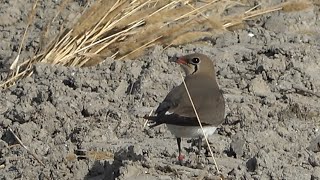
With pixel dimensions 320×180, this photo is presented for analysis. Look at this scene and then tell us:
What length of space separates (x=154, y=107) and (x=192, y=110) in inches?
49.4

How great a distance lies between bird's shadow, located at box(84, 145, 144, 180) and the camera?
6515mm

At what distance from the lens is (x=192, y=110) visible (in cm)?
683

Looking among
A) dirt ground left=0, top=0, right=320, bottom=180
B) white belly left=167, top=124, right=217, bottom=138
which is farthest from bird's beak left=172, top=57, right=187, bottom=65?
white belly left=167, top=124, right=217, bottom=138

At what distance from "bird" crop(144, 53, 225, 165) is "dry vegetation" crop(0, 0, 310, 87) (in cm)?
154

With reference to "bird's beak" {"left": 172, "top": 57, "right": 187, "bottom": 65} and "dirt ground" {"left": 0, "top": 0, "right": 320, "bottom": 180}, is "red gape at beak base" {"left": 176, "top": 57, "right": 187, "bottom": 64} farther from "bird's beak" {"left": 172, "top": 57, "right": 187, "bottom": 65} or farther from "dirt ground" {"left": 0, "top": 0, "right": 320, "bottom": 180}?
"dirt ground" {"left": 0, "top": 0, "right": 320, "bottom": 180}

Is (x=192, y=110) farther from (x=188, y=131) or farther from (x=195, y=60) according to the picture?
(x=195, y=60)

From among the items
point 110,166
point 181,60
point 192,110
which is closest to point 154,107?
point 181,60

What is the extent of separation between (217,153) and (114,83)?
1.73m

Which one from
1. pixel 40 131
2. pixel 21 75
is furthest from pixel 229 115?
pixel 21 75

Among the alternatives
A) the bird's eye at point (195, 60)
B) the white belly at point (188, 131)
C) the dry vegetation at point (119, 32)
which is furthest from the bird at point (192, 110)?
the dry vegetation at point (119, 32)

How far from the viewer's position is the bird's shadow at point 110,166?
651 centimetres

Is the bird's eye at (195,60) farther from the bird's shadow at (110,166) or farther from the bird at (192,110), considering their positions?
the bird's shadow at (110,166)

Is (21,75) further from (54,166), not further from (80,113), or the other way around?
(54,166)

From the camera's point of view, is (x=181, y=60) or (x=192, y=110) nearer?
(x=192, y=110)
